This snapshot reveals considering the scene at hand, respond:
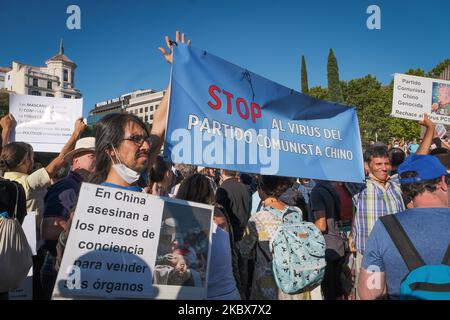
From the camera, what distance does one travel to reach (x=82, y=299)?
188 centimetres

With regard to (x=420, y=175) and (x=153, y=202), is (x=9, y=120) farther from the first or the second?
(x=420, y=175)

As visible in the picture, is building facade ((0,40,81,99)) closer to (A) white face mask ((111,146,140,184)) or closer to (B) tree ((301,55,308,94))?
(B) tree ((301,55,308,94))

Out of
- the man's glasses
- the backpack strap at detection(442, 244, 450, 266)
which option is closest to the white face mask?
the man's glasses

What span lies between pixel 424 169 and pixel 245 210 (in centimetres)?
288

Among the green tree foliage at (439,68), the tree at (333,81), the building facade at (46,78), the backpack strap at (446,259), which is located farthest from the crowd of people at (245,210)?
the building facade at (46,78)

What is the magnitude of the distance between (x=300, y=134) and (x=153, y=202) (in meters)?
1.84

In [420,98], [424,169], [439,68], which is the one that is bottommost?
[424,169]

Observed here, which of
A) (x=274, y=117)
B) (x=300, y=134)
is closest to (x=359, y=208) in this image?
(x=300, y=134)

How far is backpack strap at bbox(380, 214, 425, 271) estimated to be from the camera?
2072 mm

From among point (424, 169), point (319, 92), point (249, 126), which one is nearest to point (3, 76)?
point (319, 92)

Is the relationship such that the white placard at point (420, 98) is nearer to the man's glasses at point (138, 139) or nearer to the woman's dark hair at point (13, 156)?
the man's glasses at point (138, 139)

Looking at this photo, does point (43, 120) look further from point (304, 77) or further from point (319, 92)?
point (304, 77)

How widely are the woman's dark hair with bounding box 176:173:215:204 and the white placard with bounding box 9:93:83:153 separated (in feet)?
9.13

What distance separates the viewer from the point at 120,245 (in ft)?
6.48
